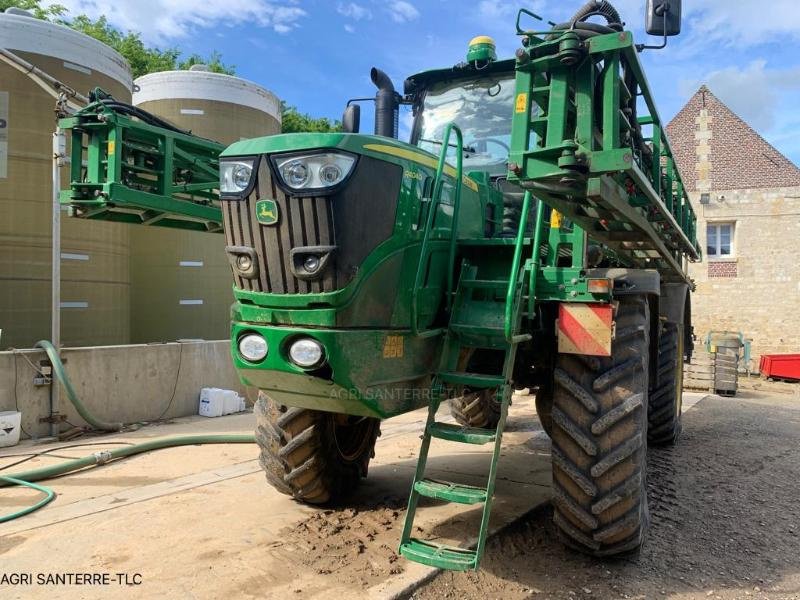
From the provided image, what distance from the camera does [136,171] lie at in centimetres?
504

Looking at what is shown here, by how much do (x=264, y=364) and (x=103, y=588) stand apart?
130 cm

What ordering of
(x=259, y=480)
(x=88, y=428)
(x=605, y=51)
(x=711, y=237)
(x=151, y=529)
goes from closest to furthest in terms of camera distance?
(x=605, y=51), (x=151, y=529), (x=259, y=480), (x=88, y=428), (x=711, y=237)

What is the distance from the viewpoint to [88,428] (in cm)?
683

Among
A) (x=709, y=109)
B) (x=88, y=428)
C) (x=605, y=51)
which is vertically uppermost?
(x=709, y=109)

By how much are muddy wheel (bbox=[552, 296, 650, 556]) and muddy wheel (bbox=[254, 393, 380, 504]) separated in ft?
4.79

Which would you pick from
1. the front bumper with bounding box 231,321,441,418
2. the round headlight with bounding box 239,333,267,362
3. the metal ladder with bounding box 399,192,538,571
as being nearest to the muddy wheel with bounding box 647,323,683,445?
the metal ladder with bounding box 399,192,538,571

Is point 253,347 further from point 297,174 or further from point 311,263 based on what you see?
point 297,174

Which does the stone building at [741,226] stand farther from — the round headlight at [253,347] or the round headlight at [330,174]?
the round headlight at [253,347]

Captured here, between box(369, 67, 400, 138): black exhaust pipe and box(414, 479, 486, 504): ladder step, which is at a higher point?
box(369, 67, 400, 138): black exhaust pipe

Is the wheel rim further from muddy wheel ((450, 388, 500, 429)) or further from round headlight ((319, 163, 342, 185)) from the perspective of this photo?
muddy wheel ((450, 388, 500, 429))

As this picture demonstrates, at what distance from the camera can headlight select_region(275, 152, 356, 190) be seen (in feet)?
9.39

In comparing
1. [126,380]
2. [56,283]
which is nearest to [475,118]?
[56,283]

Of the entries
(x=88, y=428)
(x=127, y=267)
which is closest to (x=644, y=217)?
(x=88, y=428)

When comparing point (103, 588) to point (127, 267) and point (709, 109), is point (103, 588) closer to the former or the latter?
point (127, 267)
